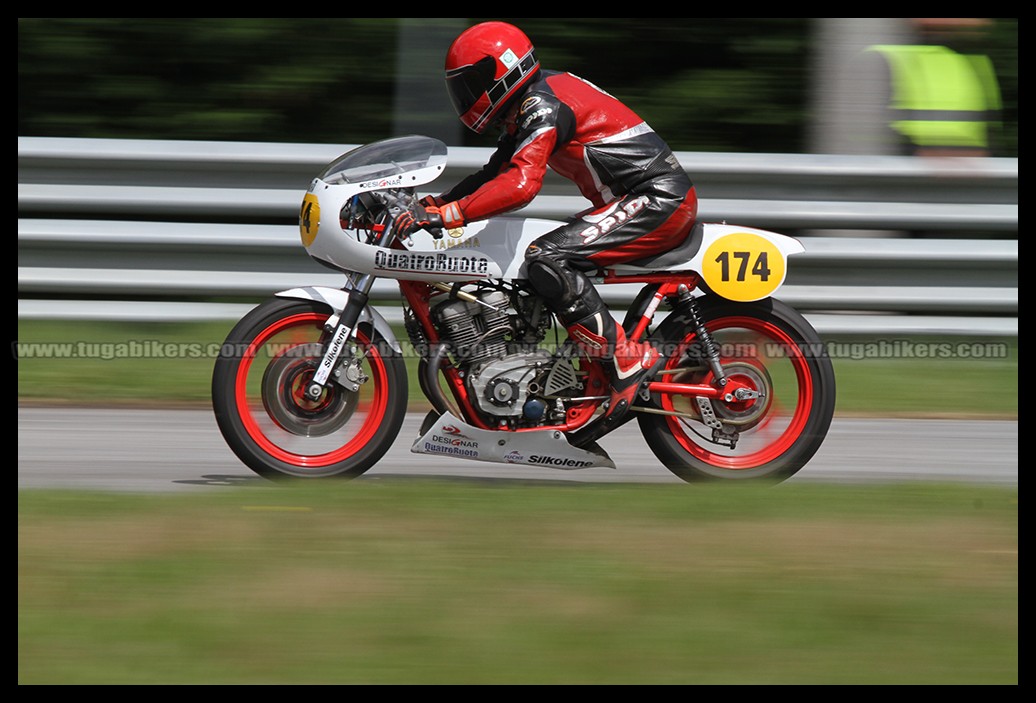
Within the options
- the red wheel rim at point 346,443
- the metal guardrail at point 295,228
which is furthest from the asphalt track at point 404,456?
the metal guardrail at point 295,228

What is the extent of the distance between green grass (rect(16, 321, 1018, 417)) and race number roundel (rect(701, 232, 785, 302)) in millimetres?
1929

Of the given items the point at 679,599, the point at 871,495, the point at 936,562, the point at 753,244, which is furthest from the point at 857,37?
the point at 679,599

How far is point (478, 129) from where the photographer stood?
5.62m

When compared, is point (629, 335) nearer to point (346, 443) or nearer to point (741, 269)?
point (741, 269)

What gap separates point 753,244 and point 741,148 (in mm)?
3931

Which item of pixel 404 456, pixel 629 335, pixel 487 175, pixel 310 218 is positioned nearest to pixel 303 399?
pixel 310 218

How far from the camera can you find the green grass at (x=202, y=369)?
7.34 metres

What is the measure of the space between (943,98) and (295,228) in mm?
4009

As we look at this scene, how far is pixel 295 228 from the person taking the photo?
7.98m

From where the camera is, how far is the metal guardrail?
25.9ft

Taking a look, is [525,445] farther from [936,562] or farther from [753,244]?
[936,562]

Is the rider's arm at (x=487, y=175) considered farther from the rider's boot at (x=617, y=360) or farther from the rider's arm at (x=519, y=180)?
the rider's boot at (x=617, y=360)

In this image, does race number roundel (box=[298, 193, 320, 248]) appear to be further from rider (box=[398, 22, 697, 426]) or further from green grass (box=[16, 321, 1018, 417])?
green grass (box=[16, 321, 1018, 417])

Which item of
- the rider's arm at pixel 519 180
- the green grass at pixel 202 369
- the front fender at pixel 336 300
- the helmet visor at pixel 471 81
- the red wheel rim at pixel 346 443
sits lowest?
the green grass at pixel 202 369
